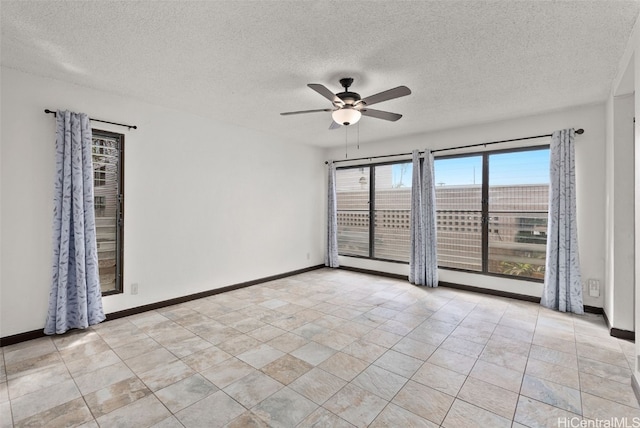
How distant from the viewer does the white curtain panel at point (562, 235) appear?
378 centimetres

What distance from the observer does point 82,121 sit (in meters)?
3.18

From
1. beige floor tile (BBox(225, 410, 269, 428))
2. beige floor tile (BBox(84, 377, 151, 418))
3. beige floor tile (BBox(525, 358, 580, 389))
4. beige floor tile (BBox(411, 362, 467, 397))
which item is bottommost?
beige floor tile (BBox(225, 410, 269, 428))

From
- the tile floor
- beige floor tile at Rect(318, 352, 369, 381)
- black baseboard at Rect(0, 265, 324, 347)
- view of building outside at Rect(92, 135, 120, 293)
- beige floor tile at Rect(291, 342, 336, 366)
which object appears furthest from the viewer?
view of building outside at Rect(92, 135, 120, 293)

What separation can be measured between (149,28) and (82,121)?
1.64 meters

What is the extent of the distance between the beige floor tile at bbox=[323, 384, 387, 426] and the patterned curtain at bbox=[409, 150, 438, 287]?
3.24 meters

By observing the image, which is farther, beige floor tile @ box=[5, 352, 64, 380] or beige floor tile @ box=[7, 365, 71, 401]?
beige floor tile @ box=[5, 352, 64, 380]

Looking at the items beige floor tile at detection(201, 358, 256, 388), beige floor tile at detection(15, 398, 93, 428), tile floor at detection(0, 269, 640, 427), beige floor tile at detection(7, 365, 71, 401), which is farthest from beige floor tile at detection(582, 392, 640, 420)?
beige floor tile at detection(7, 365, 71, 401)

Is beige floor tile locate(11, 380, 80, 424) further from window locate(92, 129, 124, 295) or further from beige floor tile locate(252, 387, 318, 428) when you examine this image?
window locate(92, 129, 124, 295)

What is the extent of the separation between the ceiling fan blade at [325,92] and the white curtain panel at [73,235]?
8.36 feet

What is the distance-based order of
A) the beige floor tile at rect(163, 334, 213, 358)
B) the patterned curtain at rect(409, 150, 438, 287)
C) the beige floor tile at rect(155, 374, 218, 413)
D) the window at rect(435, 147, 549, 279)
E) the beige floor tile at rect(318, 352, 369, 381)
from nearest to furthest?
the beige floor tile at rect(155, 374, 218, 413), the beige floor tile at rect(318, 352, 369, 381), the beige floor tile at rect(163, 334, 213, 358), the window at rect(435, 147, 549, 279), the patterned curtain at rect(409, 150, 438, 287)

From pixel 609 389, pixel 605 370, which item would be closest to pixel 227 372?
pixel 609 389

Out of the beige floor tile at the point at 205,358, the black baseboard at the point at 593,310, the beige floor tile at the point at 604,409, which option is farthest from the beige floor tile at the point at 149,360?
the black baseboard at the point at 593,310

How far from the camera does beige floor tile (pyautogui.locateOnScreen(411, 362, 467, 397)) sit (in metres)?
2.21

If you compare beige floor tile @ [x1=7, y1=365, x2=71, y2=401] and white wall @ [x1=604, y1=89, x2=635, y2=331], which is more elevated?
white wall @ [x1=604, y1=89, x2=635, y2=331]
